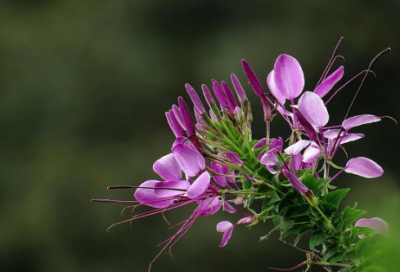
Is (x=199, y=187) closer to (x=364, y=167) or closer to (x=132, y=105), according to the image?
(x=364, y=167)

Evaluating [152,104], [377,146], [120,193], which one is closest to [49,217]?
[120,193]

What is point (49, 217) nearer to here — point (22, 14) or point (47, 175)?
point (47, 175)

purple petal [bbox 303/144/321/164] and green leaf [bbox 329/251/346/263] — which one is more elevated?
purple petal [bbox 303/144/321/164]

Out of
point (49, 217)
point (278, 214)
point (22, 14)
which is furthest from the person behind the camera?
point (22, 14)

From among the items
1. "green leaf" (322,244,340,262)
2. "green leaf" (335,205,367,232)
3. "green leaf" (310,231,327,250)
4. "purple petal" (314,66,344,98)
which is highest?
"purple petal" (314,66,344,98)

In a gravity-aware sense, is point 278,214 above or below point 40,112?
below

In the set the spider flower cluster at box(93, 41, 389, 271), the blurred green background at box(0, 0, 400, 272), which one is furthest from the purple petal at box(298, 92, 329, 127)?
the blurred green background at box(0, 0, 400, 272)

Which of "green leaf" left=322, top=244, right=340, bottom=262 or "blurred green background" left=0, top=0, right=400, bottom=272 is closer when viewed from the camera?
"green leaf" left=322, top=244, right=340, bottom=262

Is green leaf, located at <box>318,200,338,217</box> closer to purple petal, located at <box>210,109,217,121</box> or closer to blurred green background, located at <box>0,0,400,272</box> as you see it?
purple petal, located at <box>210,109,217,121</box>

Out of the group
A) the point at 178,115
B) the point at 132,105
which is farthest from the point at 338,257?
the point at 132,105
